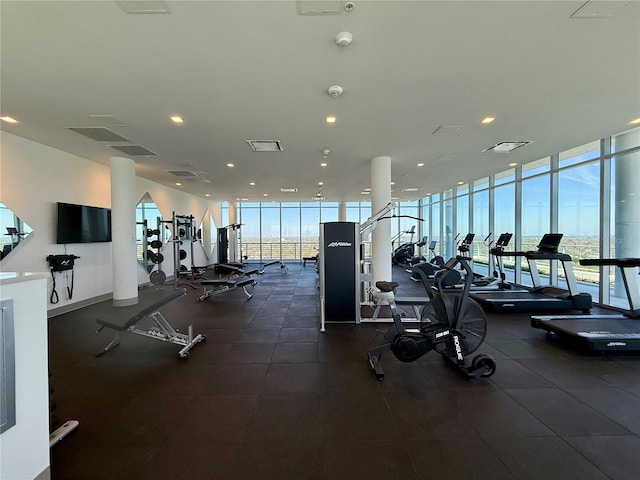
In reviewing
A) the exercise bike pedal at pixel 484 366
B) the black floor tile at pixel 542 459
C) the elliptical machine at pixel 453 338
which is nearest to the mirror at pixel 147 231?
the elliptical machine at pixel 453 338

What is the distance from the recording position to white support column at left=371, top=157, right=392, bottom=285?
617 centimetres

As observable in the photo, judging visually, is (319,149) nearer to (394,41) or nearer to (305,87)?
(305,87)

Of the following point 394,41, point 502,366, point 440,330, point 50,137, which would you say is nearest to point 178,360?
point 440,330

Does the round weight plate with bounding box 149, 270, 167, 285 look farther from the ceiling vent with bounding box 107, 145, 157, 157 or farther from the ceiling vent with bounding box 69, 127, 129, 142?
the ceiling vent with bounding box 69, 127, 129, 142

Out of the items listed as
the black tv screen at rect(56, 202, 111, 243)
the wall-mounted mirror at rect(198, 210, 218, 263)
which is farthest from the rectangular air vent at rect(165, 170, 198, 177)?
the wall-mounted mirror at rect(198, 210, 218, 263)

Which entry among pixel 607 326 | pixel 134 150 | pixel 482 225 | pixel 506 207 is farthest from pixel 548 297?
pixel 134 150

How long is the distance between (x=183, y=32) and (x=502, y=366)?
4678mm

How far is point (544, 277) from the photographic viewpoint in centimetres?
724

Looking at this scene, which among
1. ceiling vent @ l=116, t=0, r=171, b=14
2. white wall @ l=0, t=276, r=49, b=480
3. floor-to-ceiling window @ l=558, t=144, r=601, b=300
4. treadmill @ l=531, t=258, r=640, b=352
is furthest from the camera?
floor-to-ceiling window @ l=558, t=144, r=601, b=300

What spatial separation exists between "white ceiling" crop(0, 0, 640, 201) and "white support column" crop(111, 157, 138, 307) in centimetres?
67

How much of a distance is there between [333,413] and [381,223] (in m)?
4.46

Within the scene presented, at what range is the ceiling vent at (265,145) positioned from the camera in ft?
16.6

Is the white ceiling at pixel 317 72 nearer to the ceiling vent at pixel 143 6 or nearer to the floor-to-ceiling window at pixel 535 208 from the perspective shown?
the ceiling vent at pixel 143 6

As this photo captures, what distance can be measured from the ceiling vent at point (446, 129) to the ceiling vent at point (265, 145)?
9.14 ft
